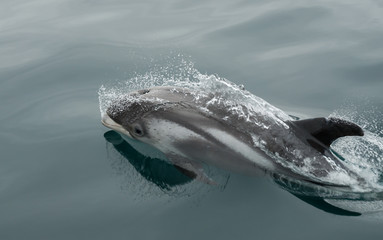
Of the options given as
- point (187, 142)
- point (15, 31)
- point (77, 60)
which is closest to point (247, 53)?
point (77, 60)

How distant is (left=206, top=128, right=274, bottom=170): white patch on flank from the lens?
23.1 ft

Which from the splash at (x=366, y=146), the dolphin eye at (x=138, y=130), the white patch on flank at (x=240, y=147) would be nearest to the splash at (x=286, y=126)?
the splash at (x=366, y=146)

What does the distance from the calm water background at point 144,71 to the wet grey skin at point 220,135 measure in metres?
0.37

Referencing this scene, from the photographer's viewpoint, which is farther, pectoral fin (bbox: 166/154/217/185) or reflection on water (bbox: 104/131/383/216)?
pectoral fin (bbox: 166/154/217/185)

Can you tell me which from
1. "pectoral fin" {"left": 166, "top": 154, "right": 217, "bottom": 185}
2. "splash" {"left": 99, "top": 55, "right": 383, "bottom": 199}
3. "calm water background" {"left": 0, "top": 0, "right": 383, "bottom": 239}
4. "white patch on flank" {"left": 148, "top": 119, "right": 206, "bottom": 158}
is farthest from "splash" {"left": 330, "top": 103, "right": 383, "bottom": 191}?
"white patch on flank" {"left": 148, "top": 119, "right": 206, "bottom": 158}

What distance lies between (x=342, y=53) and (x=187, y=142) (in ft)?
17.6

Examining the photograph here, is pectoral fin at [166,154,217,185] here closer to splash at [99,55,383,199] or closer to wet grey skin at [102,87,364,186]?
wet grey skin at [102,87,364,186]

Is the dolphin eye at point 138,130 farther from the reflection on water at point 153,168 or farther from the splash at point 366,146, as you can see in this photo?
the splash at point 366,146

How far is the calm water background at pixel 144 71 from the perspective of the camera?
634 centimetres

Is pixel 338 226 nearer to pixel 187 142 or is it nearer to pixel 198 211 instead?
pixel 198 211

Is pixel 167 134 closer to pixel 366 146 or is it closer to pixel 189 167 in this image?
pixel 189 167

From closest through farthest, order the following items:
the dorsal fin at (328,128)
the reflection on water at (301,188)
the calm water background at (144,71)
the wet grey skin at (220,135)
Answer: the calm water background at (144,71)
the reflection on water at (301,188)
the dorsal fin at (328,128)
the wet grey skin at (220,135)

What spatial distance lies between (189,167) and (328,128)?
1.98m

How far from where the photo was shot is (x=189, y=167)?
7.25m
